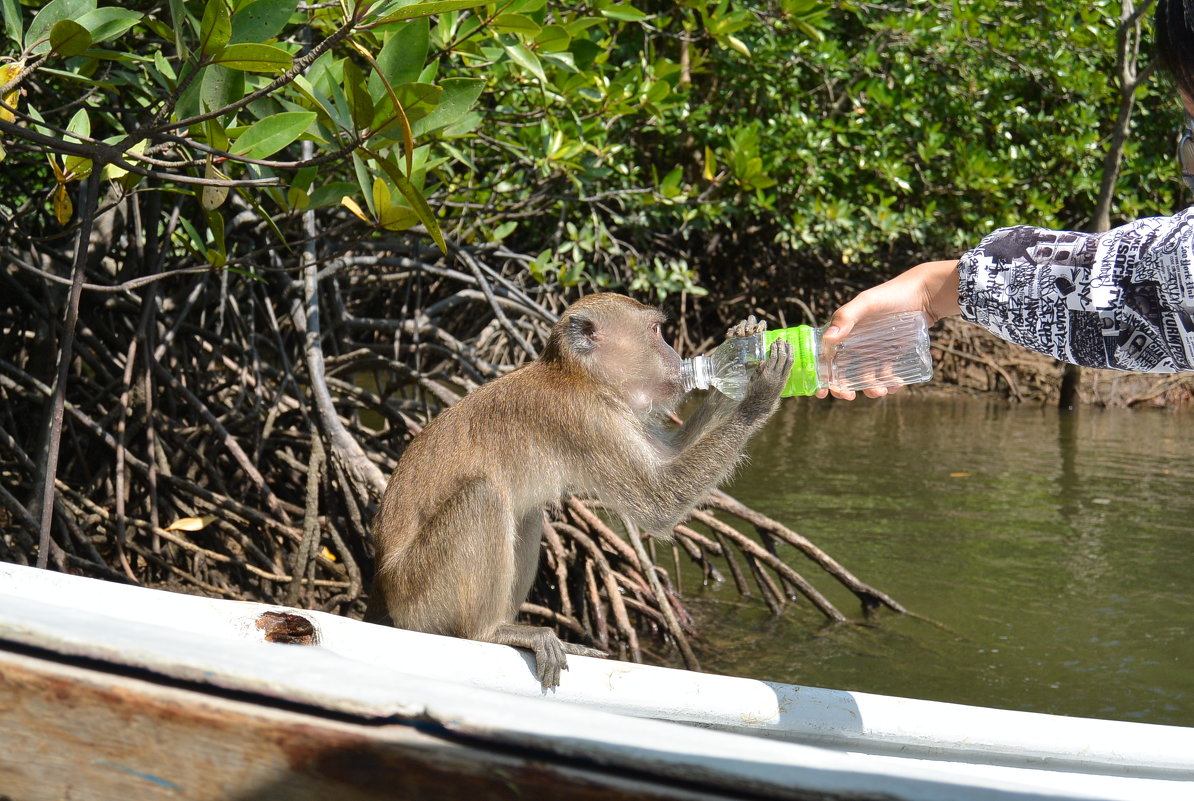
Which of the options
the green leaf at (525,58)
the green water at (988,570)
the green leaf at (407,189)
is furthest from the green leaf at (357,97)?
the green water at (988,570)

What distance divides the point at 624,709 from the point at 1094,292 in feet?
4.64

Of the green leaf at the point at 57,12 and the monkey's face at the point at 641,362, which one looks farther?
the monkey's face at the point at 641,362

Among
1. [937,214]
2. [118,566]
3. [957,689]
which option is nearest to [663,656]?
[957,689]

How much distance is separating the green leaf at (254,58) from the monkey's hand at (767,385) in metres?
1.79

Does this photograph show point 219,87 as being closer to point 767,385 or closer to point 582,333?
point 582,333

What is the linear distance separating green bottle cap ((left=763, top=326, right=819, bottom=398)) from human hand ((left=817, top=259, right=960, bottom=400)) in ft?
3.04

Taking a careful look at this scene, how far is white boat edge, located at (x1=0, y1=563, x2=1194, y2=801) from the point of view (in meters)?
1.20

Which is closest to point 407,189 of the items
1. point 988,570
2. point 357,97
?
point 357,97

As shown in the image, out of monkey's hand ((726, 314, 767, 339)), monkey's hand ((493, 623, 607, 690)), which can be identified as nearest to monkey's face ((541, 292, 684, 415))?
monkey's hand ((726, 314, 767, 339))

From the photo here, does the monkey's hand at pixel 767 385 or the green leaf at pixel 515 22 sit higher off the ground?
the green leaf at pixel 515 22

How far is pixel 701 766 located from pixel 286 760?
460 millimetres

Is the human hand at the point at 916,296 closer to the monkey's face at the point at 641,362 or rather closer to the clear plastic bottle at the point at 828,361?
the clear plastic bottle at the point at 828,361

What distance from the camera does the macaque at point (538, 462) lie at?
11.6 ft

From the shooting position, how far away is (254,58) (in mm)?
2504
